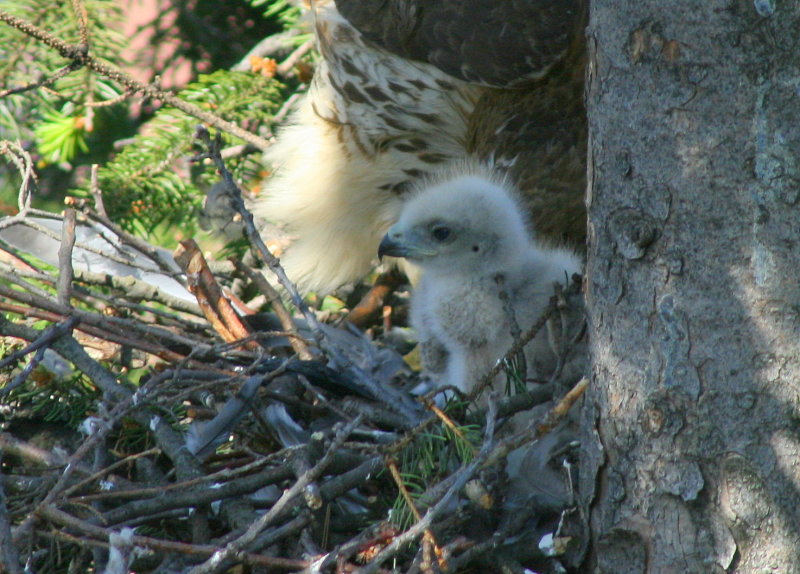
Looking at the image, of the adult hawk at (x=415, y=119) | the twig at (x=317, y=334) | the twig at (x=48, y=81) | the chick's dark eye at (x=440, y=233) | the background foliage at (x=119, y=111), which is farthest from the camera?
the background foliage at (x=119, y=111)

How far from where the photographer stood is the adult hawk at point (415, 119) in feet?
9.27

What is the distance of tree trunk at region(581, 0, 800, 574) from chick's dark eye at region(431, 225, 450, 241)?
2.44 ft

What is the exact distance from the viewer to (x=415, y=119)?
10.3 feet

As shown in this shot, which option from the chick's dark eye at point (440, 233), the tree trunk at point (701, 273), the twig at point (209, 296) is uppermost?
the tree trunk at point (701, 273)

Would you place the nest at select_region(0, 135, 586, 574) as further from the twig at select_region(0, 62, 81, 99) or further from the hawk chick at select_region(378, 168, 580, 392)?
the twig at select_region(0, 62, 81, 99)

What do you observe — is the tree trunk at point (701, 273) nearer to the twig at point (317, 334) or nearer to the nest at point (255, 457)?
the nest at point (255, 457)

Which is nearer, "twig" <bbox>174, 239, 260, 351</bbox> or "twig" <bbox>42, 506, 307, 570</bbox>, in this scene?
"twig" <bbox>42, 506, 307, 570</bbox>

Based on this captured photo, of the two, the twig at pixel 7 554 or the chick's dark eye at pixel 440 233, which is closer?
the twig at pixel 7 554

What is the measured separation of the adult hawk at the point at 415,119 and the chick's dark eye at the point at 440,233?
49cm

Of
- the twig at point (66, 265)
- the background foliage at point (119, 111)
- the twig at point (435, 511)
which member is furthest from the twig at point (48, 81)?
the twig at point (435, 511)

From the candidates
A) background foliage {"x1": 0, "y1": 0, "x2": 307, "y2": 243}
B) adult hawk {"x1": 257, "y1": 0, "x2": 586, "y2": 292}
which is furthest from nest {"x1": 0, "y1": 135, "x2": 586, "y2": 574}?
adult hawk {"x1": 257, "y1": 0, "x2": 586, "y2": 292}

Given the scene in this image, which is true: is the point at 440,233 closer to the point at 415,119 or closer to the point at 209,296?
the point at 209,296

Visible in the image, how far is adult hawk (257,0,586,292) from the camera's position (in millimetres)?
2824

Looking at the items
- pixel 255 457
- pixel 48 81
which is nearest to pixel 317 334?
pixel 255 457
